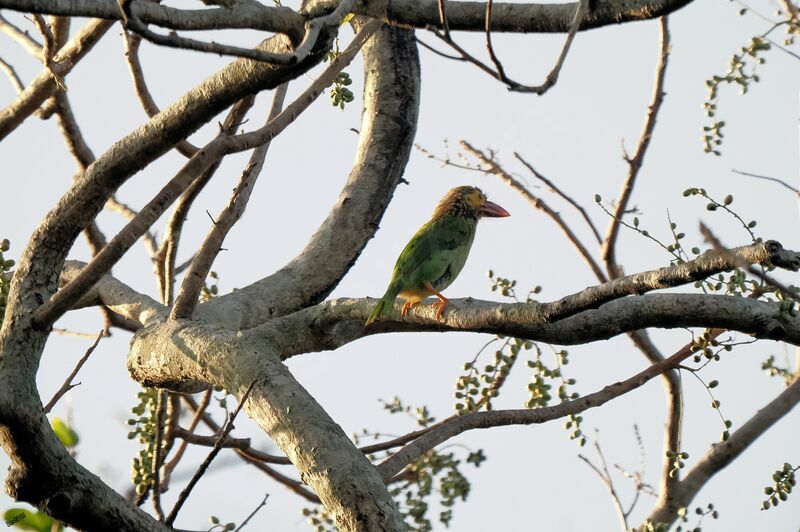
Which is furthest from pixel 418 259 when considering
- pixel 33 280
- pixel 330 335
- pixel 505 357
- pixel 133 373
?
pixel 33 280

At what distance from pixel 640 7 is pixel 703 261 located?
84 cm

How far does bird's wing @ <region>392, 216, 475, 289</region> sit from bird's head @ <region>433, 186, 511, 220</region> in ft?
0.37

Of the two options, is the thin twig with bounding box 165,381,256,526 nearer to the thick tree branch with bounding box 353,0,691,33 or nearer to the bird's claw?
the bird's claw

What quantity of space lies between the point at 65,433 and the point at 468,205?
2.49m

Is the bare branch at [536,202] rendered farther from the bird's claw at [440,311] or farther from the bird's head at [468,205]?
the bird's claw at [440,311]

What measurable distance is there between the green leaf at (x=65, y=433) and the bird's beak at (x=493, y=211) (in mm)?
2550

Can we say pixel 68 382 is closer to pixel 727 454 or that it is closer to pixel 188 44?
pixel 188 44

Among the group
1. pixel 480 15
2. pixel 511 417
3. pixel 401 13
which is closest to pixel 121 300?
pixel 511 417

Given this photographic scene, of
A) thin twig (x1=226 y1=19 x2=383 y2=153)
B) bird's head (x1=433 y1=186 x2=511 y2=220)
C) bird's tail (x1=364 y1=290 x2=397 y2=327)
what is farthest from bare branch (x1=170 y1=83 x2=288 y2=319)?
bird's head (x1=433 y1=186 x2=511 y2=220)

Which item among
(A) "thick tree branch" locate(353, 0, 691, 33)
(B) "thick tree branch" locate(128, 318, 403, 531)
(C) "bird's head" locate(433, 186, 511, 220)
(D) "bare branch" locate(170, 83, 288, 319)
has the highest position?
(C) "bird's head" locate(433, 186, 511, 220)

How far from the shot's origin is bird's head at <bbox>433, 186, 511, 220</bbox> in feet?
18.4

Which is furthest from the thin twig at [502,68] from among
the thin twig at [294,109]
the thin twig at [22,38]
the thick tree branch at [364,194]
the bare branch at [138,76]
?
the thin twig at [22,38]

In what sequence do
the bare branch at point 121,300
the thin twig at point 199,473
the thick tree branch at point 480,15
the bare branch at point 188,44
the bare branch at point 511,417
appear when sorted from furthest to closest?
the bare branch at point 121,300, the bare branch at point 511,417, the thick tree branch at point 480,15, the thin twig at point 199,473, the bare branch at point 188,44

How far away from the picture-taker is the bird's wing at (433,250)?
474cm
